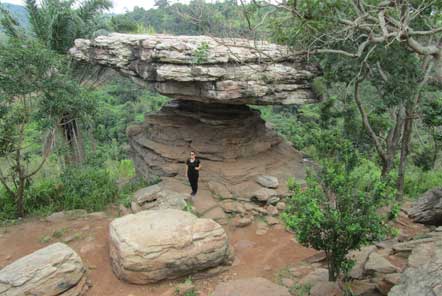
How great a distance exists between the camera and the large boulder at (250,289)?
5.89m

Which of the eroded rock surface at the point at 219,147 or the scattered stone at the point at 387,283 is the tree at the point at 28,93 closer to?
the eroded rock surface at the point at 219,147

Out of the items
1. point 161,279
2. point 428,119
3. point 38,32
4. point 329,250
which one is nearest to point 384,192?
point 329,250

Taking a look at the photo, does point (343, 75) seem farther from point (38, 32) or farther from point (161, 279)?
point (38, 32)

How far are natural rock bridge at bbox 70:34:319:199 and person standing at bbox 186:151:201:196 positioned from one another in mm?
651

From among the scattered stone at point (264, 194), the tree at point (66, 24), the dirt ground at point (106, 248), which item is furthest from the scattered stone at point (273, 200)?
the tree at point (66, 24)

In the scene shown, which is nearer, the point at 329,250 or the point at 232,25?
the point at 329,250

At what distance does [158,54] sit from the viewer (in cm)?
950

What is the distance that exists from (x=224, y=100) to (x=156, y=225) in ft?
13.0

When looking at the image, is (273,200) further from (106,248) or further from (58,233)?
(58,233)

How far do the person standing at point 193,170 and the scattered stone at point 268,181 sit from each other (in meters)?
1.83

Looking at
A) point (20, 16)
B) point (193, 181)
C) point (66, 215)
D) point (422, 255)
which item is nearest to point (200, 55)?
point (193, 181)

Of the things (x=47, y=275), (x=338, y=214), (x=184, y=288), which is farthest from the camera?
(x=184, y=288)

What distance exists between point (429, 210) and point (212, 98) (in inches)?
222

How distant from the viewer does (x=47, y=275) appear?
20.6 feet
